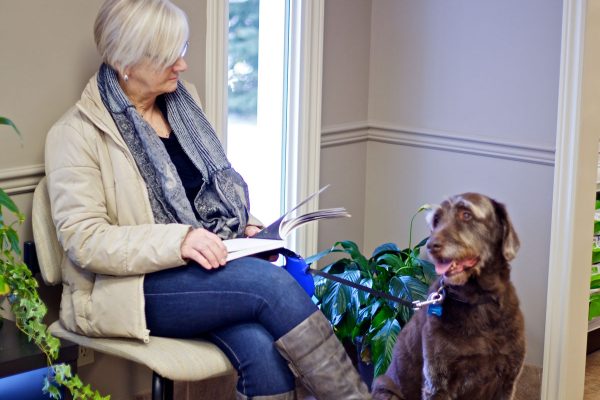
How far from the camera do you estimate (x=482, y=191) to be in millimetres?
3160

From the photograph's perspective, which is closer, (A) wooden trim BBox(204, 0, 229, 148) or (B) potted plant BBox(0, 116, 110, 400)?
(B) potted plant BBox(0, 116, 110, 400)

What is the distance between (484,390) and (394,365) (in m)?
0.26

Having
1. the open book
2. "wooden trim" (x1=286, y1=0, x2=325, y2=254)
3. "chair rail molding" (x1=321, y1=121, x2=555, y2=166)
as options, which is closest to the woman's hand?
the open book

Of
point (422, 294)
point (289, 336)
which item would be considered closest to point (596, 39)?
point (422, 294)

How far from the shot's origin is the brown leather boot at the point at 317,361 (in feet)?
6.50

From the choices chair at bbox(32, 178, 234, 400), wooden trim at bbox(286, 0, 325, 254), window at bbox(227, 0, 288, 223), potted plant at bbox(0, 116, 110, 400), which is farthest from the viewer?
wooden trim at bbox(286, 0, 325, 254)

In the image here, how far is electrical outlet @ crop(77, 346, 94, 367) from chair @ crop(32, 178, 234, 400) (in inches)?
12.4

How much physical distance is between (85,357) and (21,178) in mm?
536

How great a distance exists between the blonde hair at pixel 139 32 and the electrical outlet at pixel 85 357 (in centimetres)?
78

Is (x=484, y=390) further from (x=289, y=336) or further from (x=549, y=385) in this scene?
(x=549, y=385)

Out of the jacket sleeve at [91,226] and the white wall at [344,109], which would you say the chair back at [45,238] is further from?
the white wall at [344,109]

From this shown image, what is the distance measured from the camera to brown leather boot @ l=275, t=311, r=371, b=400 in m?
1.98

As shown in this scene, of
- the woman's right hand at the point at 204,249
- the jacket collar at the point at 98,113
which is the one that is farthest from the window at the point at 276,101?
the woman's right hand at the point at 204,249

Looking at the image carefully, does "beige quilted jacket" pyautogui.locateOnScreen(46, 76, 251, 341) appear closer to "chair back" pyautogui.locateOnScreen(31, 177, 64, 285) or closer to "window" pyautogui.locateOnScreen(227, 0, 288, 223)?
"chair back" pyautogui.locateOnScreen(31, 177, 64, 285)
